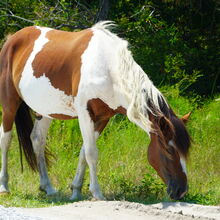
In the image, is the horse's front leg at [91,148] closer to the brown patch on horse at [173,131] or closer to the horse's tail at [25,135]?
the brown patch on horse at [173,131]

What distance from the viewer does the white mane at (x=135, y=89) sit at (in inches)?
251

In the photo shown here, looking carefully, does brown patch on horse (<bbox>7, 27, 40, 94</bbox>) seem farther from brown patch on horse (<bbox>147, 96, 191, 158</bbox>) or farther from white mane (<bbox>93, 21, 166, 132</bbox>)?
brown patch on horse (<bbox>147, 96, 191, 158</bbox>)

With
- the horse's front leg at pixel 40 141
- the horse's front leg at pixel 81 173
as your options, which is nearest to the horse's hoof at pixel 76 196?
the horse's front leg at pixel 81 173

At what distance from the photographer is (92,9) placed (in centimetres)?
1162

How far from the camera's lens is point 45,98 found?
7.26 meters

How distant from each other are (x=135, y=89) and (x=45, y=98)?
1252 millimetres

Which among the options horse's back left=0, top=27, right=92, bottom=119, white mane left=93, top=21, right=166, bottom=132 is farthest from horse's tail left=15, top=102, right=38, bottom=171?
white mane left=93, top=21, right=166, bottom=132

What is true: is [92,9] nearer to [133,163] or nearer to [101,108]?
[133,163]

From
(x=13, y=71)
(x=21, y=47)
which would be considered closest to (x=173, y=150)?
(x=13, y=71)

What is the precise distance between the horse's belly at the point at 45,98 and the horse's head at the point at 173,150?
1.16 metres

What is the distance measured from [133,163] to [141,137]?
0.71 metres

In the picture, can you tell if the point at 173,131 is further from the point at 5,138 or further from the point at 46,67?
the point at 5,138

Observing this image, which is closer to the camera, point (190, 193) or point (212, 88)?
point (190, 193)

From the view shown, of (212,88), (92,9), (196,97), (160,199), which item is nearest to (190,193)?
(160,199)
